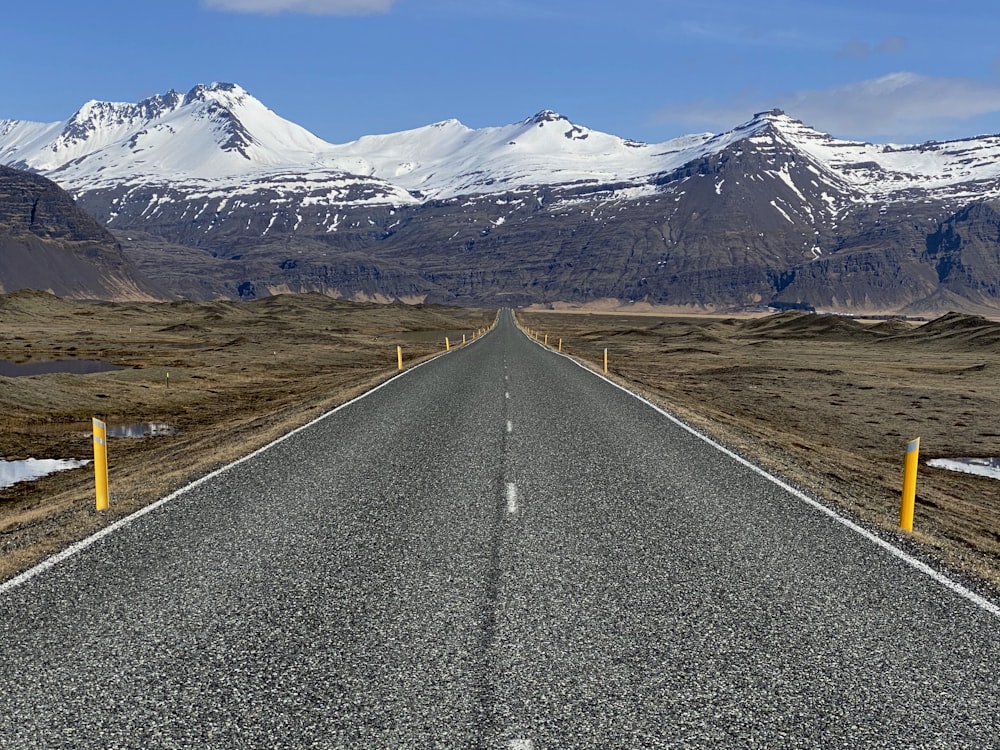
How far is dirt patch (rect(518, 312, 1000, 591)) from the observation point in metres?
14.2

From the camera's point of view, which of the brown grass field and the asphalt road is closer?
the asphalt road

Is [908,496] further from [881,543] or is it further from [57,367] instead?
[57,367]

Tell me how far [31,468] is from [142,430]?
7425 millimetres

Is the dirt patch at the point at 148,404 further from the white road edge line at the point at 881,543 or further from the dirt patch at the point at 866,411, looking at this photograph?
the dirt patch at the point at 866,411

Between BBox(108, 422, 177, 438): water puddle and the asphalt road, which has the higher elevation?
the asphalt road

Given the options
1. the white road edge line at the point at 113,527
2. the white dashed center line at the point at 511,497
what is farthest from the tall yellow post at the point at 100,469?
the white dashed center line at the point at 511,497

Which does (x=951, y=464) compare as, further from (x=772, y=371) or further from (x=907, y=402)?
(x=772, y=371)

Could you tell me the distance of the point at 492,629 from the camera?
758 cm

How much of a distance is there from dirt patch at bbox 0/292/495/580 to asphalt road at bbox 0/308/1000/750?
167cm

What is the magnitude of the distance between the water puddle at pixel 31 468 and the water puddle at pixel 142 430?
4.73 m

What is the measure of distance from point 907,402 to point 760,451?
24081mm

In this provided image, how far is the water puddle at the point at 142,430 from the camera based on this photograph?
1168 inches

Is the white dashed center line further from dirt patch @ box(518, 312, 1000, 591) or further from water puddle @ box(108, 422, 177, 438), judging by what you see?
water puddle @ box(108, 422, 177, 438)

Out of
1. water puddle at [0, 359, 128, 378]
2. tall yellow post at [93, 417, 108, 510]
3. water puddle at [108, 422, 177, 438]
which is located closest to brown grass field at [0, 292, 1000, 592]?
tall yellow post at [93, 417, 108, 510]
